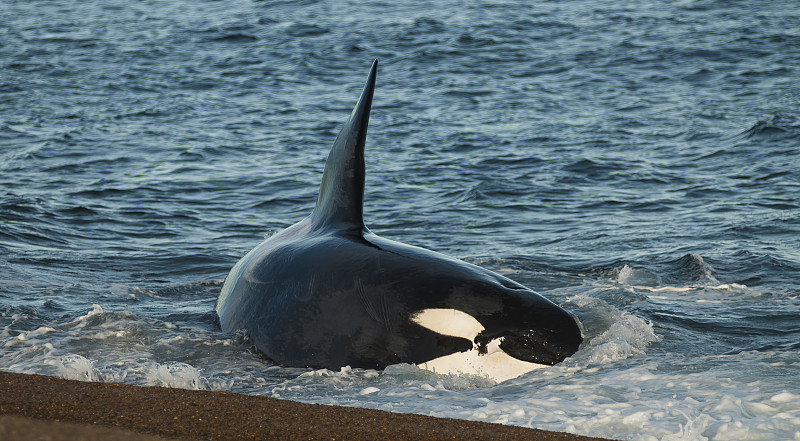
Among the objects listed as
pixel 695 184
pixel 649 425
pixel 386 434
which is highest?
pixel 386 434

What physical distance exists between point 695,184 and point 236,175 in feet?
25.2

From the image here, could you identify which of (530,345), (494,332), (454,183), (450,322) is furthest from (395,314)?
(454,183)

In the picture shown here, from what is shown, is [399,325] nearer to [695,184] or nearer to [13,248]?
[13,248]

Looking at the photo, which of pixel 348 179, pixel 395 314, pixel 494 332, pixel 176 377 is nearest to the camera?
pixel 494 332

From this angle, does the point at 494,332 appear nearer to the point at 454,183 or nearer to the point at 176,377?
the point at 176,377

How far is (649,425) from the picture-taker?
563 cm

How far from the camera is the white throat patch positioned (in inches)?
245

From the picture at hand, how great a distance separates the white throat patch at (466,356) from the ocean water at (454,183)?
11 centimetres

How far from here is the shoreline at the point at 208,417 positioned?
485cm

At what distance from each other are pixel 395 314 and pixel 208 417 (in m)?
1.63

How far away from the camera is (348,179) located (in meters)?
7.51

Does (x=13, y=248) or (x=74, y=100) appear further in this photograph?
(x=74, y=100)

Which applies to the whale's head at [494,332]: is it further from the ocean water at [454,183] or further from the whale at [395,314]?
the ocean water at [454,183]

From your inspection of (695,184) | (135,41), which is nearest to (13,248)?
(695,184)
